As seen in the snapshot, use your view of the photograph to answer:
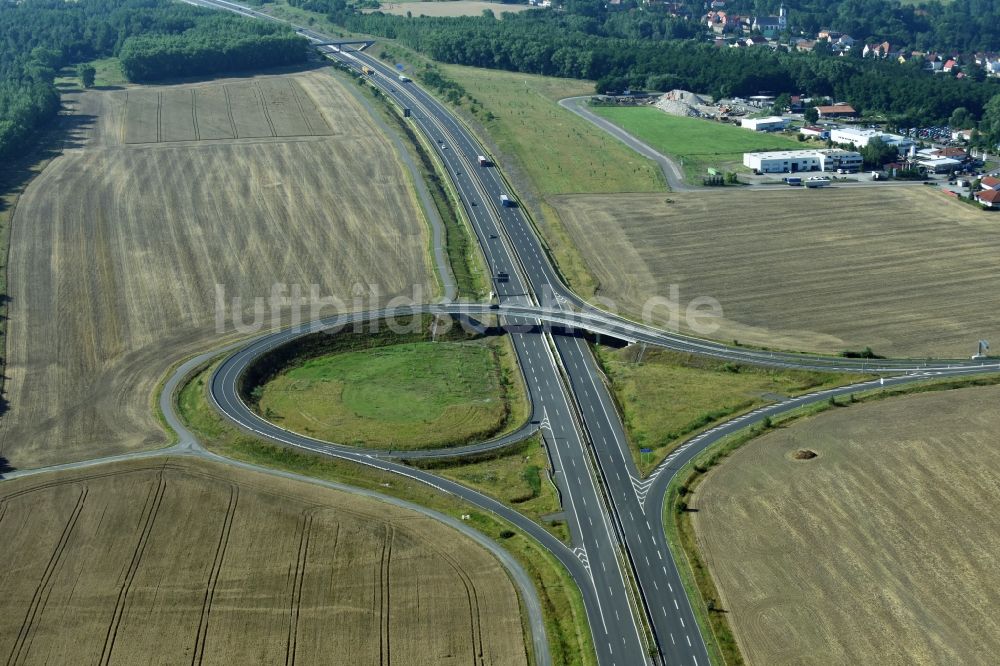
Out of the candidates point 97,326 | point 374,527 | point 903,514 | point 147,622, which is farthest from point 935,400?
point 97,326

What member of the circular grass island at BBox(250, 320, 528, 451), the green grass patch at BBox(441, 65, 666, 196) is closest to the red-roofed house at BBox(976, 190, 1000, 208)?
the green grass patch at BBox(441, 65, 666, 196)

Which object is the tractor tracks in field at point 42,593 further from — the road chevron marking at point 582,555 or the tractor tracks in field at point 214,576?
the road chevron marking at point 582,555

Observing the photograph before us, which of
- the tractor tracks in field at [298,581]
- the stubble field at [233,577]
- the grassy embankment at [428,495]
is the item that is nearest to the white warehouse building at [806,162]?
the grassy embankment at [428,495]

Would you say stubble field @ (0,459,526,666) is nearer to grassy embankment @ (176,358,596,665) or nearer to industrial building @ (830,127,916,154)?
grassy embankment @ (176,358,596,665)

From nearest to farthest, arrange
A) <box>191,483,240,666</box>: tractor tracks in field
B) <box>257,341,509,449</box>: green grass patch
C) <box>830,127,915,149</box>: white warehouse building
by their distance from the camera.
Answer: <box>191,483,240,666</box>: tractor tracks in field < <box>257,341,509,449</box>: green grass patch < <box>830,127,915,149</box>: white warehouse building

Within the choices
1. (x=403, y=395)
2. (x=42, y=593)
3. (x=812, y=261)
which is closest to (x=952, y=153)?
(x=812, y=261)

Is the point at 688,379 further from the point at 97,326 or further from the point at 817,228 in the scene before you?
the point at 97,326
